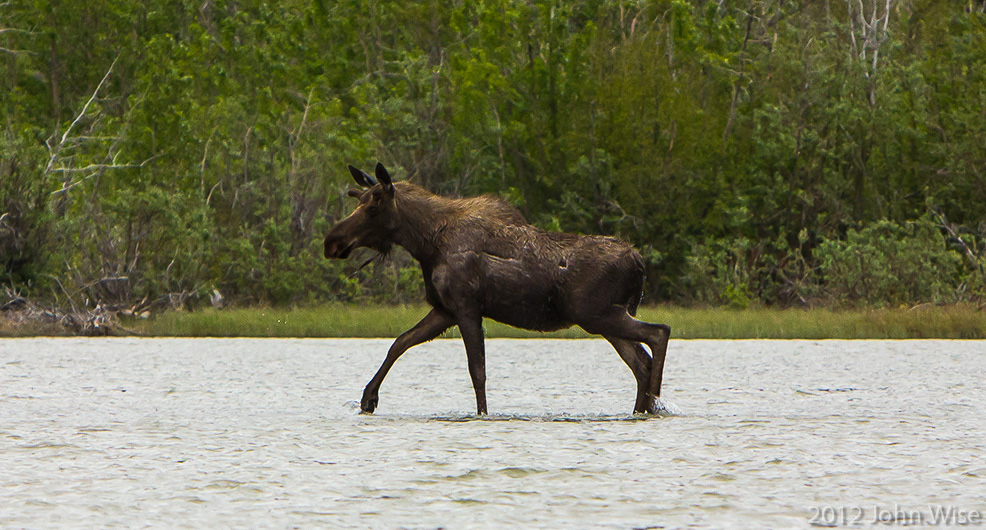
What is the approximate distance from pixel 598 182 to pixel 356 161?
457cm

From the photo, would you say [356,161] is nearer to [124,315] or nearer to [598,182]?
[598,182]

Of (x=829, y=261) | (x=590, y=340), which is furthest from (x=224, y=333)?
(x=829, y=261)

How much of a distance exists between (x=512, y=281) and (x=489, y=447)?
176cm

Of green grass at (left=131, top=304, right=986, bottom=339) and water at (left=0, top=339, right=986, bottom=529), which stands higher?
water at (left=0, top=339, right=986, bottom=529)

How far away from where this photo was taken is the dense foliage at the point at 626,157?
2558 cm

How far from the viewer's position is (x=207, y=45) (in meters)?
34.9

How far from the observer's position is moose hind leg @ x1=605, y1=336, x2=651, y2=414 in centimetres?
976

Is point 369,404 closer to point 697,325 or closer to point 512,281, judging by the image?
point 512,281

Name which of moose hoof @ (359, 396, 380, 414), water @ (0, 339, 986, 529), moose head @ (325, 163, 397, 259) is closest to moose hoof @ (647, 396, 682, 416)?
water @ (0, 339, 986, 529)

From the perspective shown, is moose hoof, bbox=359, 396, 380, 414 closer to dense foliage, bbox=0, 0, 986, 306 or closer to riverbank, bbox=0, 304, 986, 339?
riverbank, bbox=0, 304, 986, 339

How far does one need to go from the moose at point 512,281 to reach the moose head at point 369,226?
1 cm

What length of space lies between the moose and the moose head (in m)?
0.01

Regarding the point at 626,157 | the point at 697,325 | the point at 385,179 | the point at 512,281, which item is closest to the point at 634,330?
the point at 512,281

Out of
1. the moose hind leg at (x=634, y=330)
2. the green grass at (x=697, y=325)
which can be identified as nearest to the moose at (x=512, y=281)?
the moose hind leg at (x=634, y=330)
